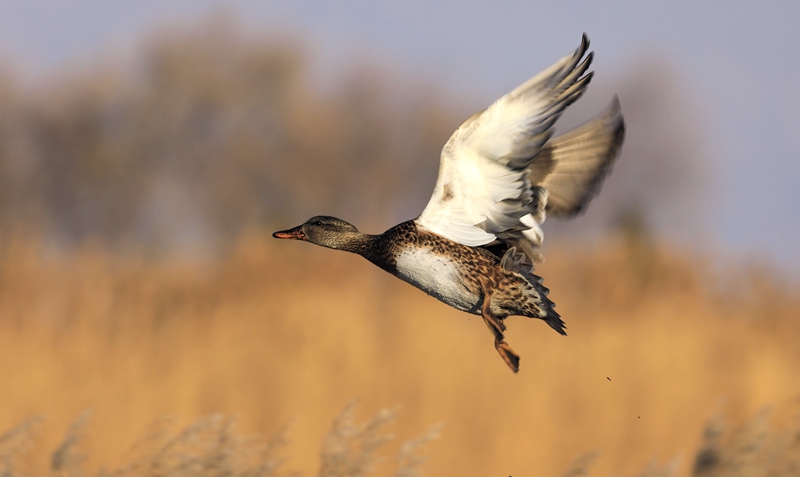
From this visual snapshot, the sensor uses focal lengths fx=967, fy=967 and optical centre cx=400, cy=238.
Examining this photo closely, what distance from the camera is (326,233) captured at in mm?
4555

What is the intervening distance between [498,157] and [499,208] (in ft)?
0.82

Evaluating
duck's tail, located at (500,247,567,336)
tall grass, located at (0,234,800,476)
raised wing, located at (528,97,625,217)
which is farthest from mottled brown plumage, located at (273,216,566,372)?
tall grass, located at (0,234,800,476)

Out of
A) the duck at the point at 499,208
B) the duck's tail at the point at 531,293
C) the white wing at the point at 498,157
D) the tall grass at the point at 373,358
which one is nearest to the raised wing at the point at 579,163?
the duck at the point at 499,208

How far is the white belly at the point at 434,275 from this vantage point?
3973mm

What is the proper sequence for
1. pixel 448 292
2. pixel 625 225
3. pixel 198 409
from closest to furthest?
pixel 448 292 → pixel 198 409 → pixel 625 225

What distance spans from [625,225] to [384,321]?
21.7 feet

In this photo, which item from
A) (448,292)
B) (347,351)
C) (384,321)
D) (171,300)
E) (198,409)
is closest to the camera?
(448,292)

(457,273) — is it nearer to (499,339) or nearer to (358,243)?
(499,339)

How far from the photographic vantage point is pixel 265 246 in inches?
299

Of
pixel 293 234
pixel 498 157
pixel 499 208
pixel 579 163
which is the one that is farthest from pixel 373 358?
pixel 498 157

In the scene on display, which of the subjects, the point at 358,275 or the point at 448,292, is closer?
the point at 448,292

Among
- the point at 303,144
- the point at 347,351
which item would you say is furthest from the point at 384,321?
the point at 303,144

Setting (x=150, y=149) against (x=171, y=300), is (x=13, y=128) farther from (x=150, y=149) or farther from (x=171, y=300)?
(x=171, y=300)

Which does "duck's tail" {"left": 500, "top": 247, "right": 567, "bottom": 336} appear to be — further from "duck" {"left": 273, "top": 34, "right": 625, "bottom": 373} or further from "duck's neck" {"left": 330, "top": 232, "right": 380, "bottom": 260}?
"duck's neck" {"left": 330, "top": 232, "right": 380, "bottom": 260}
